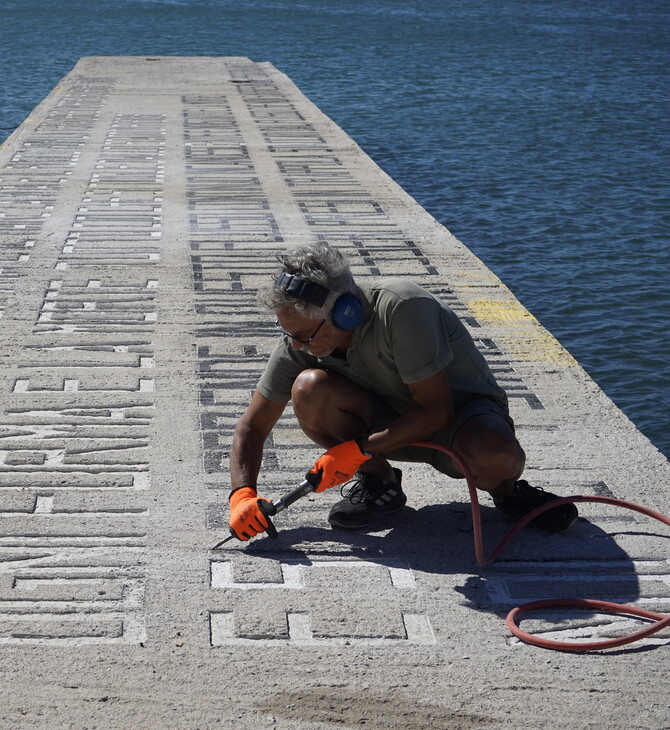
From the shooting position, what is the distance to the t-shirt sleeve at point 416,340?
3832 millimetres

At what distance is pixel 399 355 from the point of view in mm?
3873

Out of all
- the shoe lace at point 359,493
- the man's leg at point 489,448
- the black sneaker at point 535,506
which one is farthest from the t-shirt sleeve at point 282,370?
the black sneaker at point 535,506

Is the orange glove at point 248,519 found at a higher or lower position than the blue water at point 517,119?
higher

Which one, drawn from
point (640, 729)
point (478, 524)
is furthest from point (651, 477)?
point (640, 729)

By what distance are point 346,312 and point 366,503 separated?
2.93ft

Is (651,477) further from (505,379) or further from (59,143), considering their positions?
(59,143)

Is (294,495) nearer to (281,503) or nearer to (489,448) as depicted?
(281,503)

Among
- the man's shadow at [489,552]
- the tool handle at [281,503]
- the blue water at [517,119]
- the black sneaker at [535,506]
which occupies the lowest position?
the blue water at [517,119]

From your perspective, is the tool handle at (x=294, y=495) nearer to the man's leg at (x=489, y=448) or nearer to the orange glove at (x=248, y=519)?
the orange glove at (x=248, y=519)

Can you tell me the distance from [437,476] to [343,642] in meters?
1.39

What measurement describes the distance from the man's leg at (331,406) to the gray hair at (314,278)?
13.9 inches

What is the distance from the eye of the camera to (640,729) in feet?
10.3

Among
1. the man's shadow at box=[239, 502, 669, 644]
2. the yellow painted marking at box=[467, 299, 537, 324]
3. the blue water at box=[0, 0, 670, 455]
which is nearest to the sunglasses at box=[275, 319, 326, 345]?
the man's shadow at box=[239, 502, 669, 644]

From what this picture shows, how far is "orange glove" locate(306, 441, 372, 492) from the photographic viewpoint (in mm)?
3977
